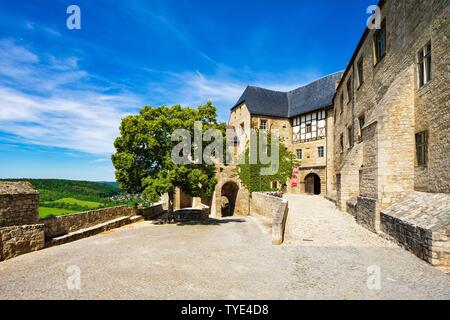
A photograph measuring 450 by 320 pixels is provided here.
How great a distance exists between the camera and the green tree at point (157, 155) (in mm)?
16531

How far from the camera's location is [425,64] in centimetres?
1049

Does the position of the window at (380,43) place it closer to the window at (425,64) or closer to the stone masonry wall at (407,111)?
the stone masonry wall at (407,111)

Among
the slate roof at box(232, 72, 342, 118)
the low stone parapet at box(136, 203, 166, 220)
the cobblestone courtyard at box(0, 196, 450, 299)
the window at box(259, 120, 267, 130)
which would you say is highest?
the slate roof at box(232, 72, 342, 118)

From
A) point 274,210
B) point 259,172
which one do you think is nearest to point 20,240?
point 274,210

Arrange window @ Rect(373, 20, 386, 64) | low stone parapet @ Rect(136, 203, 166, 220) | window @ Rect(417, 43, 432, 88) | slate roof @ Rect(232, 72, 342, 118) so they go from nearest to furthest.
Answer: window @ Rect(417, 43, 432, 88) < window @ Rect(373, 20, 386, 64) < low stone parapet @ Rect(136, 203, 166, 220) < slate roof @ Rect(232, 72, 342, 118)

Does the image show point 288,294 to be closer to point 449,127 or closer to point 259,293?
point 259,293

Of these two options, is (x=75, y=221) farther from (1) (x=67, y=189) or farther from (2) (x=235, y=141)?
(1) (x=67, y=189)

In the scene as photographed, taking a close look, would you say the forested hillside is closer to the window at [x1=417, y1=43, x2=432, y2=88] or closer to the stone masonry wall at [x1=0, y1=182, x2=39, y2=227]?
the stone masonry wall at [x1=0, y1=182, x2=39, y2=227]

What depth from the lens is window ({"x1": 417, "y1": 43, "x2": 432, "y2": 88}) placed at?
408 inches

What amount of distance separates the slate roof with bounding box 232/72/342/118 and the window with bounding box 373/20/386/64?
16.1 m

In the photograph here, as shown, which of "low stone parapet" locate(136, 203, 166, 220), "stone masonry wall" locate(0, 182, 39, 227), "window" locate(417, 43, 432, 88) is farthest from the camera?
"low stone parapet" locate(136, 203, 166, 220)

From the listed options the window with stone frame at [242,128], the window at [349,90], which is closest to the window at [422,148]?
the window at [349,90]

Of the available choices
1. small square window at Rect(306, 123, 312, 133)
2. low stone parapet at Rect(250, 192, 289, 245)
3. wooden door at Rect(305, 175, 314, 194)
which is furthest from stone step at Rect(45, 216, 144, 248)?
small square window at Rect(306, 123, 312, 133)

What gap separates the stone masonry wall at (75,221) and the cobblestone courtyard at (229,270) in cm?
132
